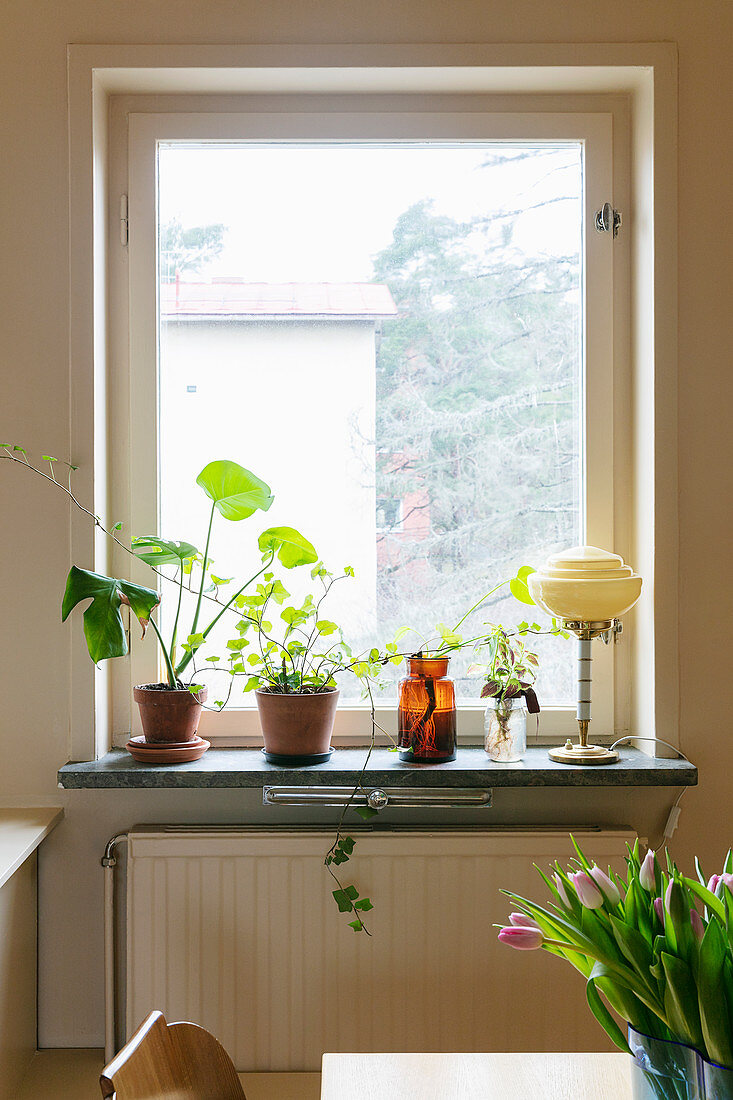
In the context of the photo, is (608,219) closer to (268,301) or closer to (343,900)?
(268,301)

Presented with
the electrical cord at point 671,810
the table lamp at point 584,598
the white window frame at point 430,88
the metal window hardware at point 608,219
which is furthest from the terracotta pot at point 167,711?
the metal window hardware at point 608,219

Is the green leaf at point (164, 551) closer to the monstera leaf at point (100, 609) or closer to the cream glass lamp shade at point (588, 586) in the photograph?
the monstera leaf at point (100, 609)

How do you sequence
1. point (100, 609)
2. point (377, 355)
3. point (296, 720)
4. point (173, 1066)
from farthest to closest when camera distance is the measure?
point (377, 355), point (296, 720), point (100, 609), point (173, 1066)

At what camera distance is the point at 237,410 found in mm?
1998

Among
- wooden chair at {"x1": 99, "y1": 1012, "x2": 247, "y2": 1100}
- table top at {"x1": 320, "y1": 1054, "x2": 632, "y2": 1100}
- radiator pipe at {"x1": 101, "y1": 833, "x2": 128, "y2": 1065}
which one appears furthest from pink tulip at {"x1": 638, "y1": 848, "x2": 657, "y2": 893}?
radiator pipe at {"x1": 101, "y1": 833, "x2": 128, "y2": 1065}

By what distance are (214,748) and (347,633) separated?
381mm

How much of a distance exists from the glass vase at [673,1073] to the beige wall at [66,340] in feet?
3.69

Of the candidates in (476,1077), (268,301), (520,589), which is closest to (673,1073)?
(476,1077)

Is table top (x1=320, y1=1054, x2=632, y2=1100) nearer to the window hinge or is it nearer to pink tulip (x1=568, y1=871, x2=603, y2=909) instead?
pink tulip (x1=568, y1=871, x2=603, y2=909)

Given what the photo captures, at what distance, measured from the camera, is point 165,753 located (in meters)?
1.79

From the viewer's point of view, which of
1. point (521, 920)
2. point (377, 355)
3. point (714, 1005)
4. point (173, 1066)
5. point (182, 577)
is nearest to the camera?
point (714, 1005)

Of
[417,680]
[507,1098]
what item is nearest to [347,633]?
[417,680]

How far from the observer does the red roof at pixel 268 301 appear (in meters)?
1.99

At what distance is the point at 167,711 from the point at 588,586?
87 cm
